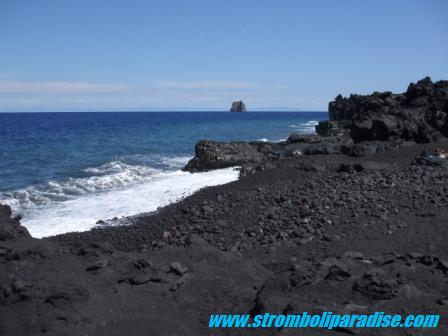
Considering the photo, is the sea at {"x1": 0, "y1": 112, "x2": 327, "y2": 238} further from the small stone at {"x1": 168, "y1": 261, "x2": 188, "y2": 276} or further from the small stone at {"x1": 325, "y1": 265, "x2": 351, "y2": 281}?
the small stone at {"x1": 325, "y1": 265, "x2": 351, "y2": 281}

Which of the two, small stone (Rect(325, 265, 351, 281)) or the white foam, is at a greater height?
small stone (Rect(325, 265, 351, 281))

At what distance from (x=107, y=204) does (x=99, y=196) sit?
1977 millimetres

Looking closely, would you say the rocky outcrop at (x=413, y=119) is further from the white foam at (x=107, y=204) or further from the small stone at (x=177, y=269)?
the small stone at (x=177, y=269)

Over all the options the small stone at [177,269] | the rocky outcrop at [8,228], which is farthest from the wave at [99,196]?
the small stone at [177,269]

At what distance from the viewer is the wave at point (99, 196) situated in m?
14.1

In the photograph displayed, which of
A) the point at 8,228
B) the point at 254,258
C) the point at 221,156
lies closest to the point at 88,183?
the point at 221,156

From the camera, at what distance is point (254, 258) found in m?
9.24

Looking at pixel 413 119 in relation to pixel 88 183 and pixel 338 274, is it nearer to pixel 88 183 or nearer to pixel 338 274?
pixel 88 183

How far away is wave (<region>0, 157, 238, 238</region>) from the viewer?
14141mm

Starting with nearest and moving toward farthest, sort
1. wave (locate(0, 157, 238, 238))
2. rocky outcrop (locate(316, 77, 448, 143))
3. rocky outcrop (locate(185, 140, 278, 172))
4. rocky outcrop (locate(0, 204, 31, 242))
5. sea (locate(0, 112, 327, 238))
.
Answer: rocky outcrop (locate(0, 204, 31, 242)), wave (locate(0, 157, 238, 238)), sea (locate(0, 112, 327, 238)), rocky outcrop (locate(316, 77, 448, 143)), rocky outcrop (locate(185, 140, 278, 172))

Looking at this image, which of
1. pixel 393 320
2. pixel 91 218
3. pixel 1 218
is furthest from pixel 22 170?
pixel 393 320

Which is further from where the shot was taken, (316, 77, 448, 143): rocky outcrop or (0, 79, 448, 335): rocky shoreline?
(316, 77, 448, 143): rocky outcrop

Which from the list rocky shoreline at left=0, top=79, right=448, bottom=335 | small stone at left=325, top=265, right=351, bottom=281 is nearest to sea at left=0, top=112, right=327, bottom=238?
rocky shoreline at left=0, top=79, right=448, bottom=335

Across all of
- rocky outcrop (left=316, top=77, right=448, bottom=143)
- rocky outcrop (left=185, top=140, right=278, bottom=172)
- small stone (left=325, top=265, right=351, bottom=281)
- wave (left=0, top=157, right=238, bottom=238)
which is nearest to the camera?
small stone (left=325, top=265, right=351, bottom=281)
